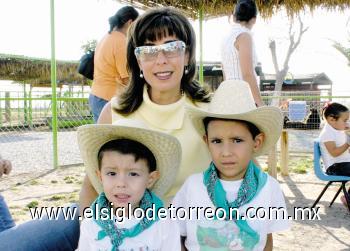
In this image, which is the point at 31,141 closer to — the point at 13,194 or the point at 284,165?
the point at 13,194

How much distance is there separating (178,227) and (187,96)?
720 mm

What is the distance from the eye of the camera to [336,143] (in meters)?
4.29

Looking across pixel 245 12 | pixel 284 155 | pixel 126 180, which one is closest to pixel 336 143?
pixel 245 12

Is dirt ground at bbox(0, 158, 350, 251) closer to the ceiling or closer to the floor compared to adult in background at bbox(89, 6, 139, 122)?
closer to the floor

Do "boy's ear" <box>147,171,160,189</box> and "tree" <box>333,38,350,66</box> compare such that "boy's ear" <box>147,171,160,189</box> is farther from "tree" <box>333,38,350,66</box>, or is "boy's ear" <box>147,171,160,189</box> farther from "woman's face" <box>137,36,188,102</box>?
"tree" <box>333,38,350,66</box>

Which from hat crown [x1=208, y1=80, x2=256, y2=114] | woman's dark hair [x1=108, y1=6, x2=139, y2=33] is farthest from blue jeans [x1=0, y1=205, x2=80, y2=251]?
woman's dark hair [x1=108, y1=6, x2=139, y2=33]

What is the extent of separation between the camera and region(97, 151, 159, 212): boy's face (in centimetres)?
172

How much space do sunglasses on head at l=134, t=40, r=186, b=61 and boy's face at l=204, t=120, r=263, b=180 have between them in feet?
1.30

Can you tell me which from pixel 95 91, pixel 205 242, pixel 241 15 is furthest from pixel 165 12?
pixel 95 91

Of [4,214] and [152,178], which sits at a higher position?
[152,178]

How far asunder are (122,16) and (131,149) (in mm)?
2710

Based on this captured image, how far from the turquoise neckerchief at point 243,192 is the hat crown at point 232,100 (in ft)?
0.86

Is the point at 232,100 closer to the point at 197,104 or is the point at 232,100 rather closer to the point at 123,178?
the point at 197,104

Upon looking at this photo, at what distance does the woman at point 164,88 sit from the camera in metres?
2.02
